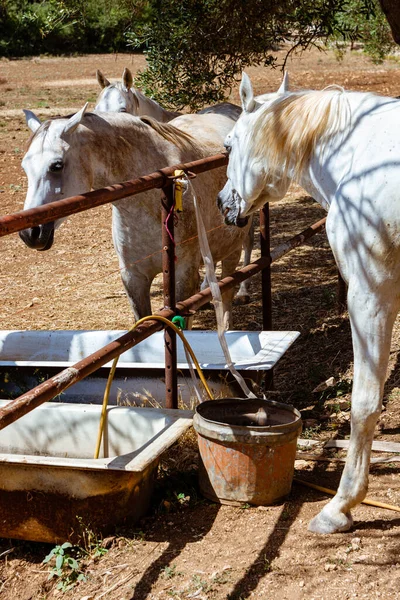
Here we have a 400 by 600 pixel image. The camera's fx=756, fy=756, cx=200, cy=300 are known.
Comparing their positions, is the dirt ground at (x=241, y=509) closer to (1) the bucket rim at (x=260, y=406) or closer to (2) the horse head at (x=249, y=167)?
(1) the bucket rim at (x=260, y=406)

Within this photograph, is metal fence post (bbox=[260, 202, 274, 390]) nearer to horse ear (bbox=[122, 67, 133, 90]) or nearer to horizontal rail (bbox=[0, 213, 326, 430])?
horizontal rail (bbox=[0, 213, 326, 430])

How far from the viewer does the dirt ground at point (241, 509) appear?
2578 mm

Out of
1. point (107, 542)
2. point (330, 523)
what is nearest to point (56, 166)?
point (107, 542)

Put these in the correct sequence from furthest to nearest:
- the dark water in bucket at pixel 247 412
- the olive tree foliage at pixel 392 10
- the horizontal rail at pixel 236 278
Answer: the olive tree foliage at pixel 392 10
the horizontal rail at pixel 236 278
the dark water in bucket at pixel 247 412

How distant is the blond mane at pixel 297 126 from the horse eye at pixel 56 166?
4.20 feet

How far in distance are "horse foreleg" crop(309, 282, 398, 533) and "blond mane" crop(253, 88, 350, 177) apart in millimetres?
625

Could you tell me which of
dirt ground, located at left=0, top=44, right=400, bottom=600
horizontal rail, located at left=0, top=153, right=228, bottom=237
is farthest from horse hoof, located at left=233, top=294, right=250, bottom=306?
horizontal rail, located at left=0, top=153, right=228, bottom=237

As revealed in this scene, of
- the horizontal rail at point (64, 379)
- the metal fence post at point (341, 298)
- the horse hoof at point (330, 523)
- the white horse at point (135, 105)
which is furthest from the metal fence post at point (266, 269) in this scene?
the horse hoof at point (330, 523)

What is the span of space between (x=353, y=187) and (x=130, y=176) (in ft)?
6.83

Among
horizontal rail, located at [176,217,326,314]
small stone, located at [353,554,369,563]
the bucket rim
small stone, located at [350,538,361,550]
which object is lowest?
small stone, located at [350,538,361,550]

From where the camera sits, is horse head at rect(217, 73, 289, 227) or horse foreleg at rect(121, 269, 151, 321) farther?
horse foreleg at rect(121, 269, 151, 321)

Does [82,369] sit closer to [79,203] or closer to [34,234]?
[79,203]

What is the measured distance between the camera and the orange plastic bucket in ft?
9.78

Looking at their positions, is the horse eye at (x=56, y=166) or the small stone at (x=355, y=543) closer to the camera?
the small stone at (x=355, y=543)
